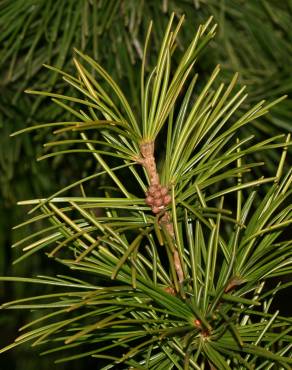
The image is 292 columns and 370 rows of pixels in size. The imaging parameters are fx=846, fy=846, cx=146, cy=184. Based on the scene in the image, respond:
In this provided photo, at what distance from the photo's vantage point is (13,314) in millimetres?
1280

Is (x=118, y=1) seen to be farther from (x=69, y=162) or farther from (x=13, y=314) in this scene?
(x=13, y=314)

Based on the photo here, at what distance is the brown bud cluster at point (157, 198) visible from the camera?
0.52 m

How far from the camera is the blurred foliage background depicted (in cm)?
88

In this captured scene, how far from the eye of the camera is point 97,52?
0.87 metres

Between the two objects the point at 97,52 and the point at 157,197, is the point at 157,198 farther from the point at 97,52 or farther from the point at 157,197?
the point at 97,52

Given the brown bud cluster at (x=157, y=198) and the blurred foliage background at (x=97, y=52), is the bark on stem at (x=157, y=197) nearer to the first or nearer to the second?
the brown bud cluster at (x=157, y=198)

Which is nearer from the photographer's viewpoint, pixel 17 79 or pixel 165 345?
pixel 165 345

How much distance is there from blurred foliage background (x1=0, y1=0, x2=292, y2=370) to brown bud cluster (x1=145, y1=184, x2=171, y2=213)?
0.33 m

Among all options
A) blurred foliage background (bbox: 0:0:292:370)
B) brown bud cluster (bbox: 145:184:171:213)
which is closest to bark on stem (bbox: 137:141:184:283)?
brown bud cluster (bbox: 145:184:171:213)

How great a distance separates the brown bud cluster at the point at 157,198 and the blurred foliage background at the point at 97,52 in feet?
1.08

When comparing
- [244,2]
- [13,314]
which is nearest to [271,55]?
[244,2]

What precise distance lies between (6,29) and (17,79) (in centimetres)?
10

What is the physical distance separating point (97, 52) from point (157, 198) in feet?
1.25

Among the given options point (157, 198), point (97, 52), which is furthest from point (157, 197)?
point (97, 52)
